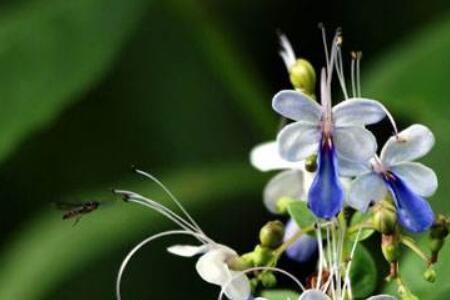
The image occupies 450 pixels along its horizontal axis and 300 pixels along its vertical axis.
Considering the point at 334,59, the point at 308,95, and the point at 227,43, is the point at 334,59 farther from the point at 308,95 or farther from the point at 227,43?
the point at 227,43

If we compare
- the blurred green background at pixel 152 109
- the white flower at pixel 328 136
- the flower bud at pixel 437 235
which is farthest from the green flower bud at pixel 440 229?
the blurred green background at pixel 152 109

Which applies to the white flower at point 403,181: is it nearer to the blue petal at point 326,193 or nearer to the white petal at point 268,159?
the blue petal at point 326,193

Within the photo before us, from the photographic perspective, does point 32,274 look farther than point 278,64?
No

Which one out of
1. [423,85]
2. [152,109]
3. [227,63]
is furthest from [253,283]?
[152,109]

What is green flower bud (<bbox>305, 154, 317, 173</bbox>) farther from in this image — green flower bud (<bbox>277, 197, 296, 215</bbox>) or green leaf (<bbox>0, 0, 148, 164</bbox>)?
green leaf (<bbox>0, 0, 148, 164</bbox>)

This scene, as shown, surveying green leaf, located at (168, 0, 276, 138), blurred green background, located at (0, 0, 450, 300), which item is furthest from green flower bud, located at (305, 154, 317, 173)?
green leaf, located at (168, 0, 276, 138)

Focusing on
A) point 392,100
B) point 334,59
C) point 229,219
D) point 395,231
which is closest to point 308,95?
point 334,59

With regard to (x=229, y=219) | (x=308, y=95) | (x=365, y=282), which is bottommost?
(x=229, y=219)

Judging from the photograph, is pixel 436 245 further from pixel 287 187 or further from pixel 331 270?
pixel 287 187
